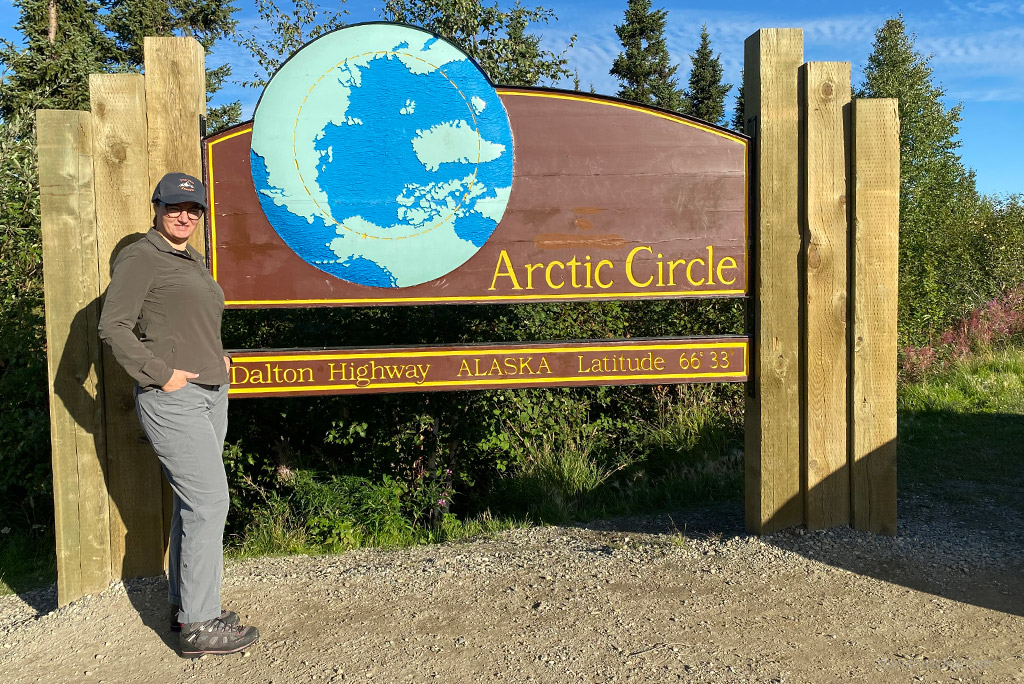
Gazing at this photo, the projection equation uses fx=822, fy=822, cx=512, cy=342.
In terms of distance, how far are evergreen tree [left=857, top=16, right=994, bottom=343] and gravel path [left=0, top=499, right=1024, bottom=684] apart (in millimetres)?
8403

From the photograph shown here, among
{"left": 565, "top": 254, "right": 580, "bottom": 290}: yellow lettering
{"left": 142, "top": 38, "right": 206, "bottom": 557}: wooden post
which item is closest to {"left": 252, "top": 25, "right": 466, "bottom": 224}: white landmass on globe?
{"left": 142, "top": 38, "right": 206, "bottom": 557}: wooden post

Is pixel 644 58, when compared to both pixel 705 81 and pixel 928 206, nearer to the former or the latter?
pixel 705 81

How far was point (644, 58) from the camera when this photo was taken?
40969 millimetres

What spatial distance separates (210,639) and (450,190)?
94.2 inches

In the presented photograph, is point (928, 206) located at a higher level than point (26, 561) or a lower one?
higher

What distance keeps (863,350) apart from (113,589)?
4.11m

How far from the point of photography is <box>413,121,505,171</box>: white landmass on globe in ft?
14.0

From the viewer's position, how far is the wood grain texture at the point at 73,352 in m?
3.99

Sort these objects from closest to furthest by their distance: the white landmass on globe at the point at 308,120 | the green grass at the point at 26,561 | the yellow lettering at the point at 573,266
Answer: the white landmass on globe at the point at 308,120
the yellow lettering at the point at 573,266
the green grass at the point at 26,561

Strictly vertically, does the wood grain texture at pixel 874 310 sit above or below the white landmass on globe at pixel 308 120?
below

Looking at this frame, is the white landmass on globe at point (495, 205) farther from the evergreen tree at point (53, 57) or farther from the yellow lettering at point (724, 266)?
the evergreen tree at point (53, 57)

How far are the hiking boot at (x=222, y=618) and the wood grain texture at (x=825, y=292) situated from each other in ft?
9.93

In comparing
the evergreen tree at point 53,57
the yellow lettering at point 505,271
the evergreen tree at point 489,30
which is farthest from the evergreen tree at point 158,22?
the yellow lettering at point 505,271

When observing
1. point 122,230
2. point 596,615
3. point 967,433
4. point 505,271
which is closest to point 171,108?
point 122,230
